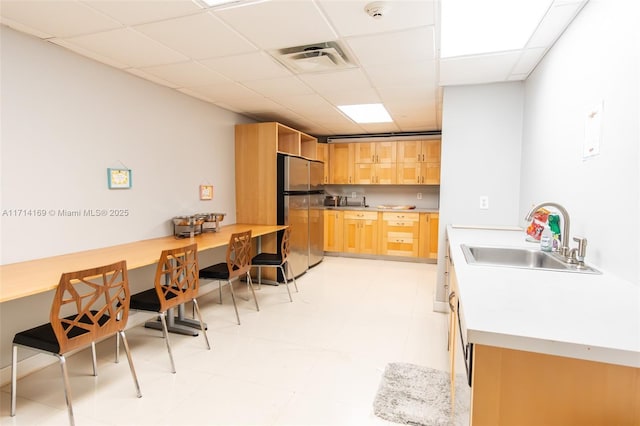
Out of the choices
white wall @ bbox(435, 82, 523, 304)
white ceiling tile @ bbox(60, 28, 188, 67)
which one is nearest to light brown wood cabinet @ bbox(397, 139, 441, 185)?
white wall @ bbox(435, 82, 523, 304)

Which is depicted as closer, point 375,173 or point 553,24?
point 553,24

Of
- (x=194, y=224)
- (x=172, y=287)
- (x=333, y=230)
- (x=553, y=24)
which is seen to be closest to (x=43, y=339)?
(x=172, y=287)

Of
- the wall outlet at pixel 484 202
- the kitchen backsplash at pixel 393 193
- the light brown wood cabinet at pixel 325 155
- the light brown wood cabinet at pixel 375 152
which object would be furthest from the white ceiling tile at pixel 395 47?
the kitchen backsplash at pixel 393 193

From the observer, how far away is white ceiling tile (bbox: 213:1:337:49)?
1896 millimetres

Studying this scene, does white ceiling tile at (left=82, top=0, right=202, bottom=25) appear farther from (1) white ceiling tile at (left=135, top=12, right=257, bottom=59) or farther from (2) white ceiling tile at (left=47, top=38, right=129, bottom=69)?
(2) white ceiling tile at (left=47, top=38, right=129, bottom=69)

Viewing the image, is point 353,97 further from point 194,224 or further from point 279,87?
point 194,224

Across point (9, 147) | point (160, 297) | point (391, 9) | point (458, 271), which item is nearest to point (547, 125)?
point (391, 9)

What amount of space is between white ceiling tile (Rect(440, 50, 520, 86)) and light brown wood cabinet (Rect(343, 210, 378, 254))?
10.2ft

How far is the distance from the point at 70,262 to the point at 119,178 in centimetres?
90

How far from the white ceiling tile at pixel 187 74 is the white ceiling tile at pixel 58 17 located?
26.7 inches

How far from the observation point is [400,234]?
5.79 metres

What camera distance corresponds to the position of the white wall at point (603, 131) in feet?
4.42

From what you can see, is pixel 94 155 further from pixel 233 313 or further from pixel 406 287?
pixel 406 287

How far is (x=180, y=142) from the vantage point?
3.62 m
